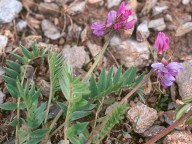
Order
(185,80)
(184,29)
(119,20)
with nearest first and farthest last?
(119,20)
(185,80)
(184,29)

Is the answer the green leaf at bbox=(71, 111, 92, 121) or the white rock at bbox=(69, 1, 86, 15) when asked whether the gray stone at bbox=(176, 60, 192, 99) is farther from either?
the white rock at bbox=(69, 1, 86, 15)

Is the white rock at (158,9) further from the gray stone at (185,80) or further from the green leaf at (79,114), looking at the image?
the green leaf at (79,114)

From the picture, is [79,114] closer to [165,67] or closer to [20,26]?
[165,67]

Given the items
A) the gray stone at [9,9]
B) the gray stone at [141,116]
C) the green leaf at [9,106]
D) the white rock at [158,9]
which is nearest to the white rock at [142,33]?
the white rock at [158,9]

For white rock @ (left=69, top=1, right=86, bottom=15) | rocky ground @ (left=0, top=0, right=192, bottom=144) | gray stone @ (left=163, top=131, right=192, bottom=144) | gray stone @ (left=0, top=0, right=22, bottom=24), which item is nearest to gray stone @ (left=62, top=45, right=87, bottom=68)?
rocky ground @ (left=0, top=0, right=192, bottom=144)

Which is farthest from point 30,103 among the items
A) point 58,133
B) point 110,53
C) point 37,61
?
point 110,53

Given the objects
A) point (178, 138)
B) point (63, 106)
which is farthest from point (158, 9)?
point (63, 106)
